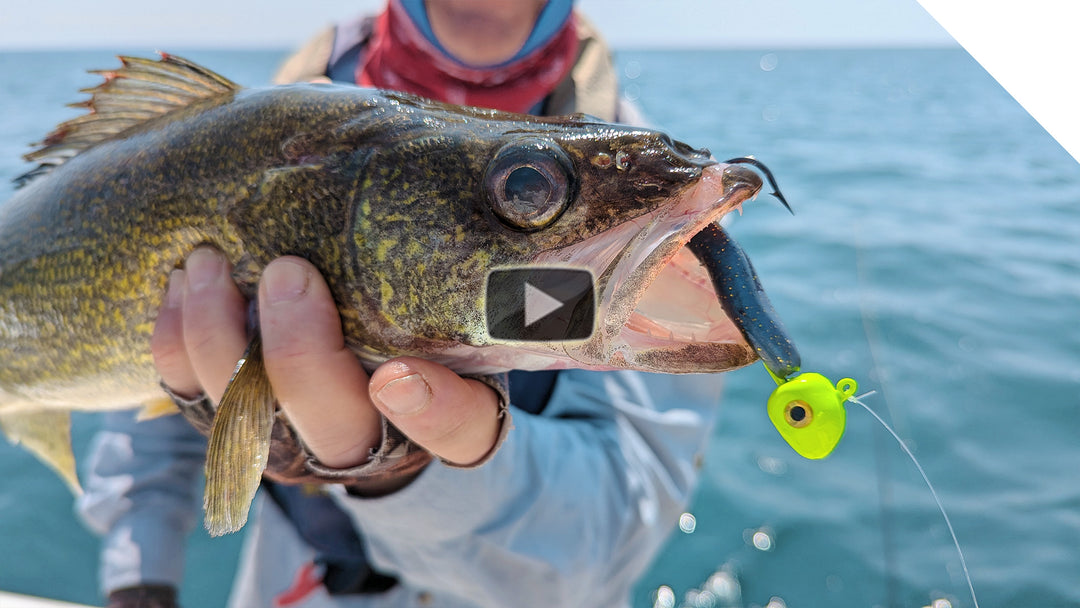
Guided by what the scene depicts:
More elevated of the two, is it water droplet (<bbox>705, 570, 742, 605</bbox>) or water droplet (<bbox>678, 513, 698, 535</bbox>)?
water droplet (<bbox>705, 570, 742, 605</bbox>)

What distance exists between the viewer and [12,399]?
204 centimetres

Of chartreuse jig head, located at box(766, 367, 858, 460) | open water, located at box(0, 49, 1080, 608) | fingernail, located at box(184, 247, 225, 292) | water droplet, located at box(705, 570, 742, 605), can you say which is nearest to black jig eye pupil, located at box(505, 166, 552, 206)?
chartreuse jig head, located at box(766, 367, 858, 460)

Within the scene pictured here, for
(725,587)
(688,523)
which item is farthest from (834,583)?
(688,523)

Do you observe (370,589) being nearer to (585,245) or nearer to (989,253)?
(585,245)

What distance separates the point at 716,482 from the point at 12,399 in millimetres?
4467

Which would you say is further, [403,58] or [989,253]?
[989,253]

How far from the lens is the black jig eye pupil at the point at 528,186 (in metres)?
1.23

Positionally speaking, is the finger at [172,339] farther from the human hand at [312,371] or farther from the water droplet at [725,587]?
the water droplet at [725,587]

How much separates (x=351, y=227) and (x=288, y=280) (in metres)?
0.16

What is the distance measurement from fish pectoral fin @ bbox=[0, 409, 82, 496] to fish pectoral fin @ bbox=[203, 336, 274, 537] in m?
1.10

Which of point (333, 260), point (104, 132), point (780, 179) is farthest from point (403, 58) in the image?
point (780, 179)

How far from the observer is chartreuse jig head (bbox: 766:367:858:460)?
49.8 inches

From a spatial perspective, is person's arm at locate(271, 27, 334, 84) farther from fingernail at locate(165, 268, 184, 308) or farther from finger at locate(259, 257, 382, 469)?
finger at locate(259, 257, 382, 469)

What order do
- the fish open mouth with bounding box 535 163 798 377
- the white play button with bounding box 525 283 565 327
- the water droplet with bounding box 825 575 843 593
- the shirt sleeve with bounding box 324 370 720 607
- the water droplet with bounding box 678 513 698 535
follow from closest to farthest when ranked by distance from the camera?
the fish open mouth with bounding box 535 163 798 377 < the white play button with bounding box 525 283 565 327 < the shirt sleeve with bounding box 324 370 720 607 < the water droplet with bounding box 825 575 843 593 < the water droplet with bounding box 678 513 698 535
